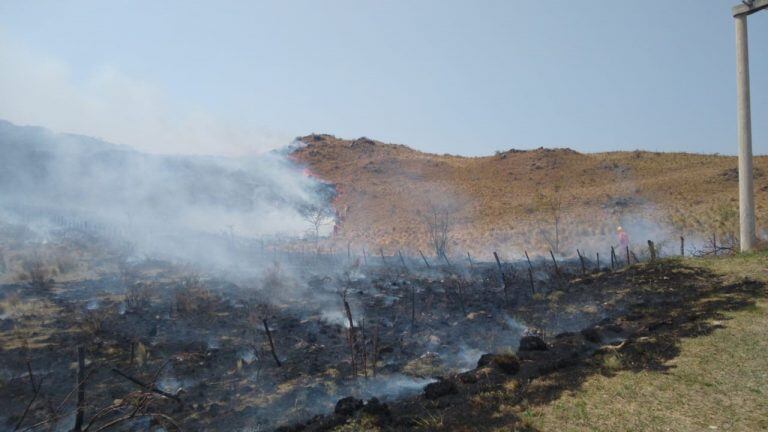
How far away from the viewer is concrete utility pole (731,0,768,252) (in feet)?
41.5

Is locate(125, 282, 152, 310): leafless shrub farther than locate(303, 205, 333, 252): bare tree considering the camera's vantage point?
No

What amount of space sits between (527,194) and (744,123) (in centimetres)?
2639

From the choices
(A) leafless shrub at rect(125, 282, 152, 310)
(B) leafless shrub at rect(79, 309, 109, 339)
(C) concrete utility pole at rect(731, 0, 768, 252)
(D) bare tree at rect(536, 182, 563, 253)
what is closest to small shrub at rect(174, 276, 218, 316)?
(A) leafless shrub at rect(125, 282, 152, 310)

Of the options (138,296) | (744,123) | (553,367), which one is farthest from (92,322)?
(744,123)

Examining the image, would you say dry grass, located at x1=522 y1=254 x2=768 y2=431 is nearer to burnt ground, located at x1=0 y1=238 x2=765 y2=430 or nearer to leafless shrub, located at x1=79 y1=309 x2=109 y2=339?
burnt ground, located at x1=0 y1=238 x2=765 y2=430

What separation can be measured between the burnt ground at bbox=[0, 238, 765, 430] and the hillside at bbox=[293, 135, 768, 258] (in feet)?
42.2

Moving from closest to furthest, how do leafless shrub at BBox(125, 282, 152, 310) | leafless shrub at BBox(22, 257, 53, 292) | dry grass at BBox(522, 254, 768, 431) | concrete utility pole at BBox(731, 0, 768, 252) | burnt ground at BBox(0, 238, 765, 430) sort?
dry grass at BBox(522, 254, 768, 431)
burnt ground at BBox(0, 238, 765, 430)
leafless shrub at BBox(125, 282, 152, 310)
concrete utility pole at BBox(731, 0, 768, 252)
leafless shrub at BBox(22, 257, 53, 292)

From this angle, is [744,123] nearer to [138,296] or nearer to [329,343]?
[329,343]

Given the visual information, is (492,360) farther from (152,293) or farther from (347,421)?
(152,293)

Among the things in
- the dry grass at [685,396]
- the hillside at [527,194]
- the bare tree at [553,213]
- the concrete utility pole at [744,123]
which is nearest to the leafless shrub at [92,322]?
the dry grass at [685,396]

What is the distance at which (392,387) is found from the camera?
7305 mm

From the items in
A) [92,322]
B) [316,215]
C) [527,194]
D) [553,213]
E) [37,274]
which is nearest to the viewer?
[92,322]

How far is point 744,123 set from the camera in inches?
505

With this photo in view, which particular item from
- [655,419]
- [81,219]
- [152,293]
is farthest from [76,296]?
[81,219]
